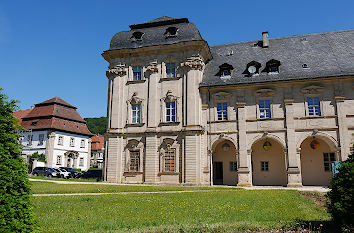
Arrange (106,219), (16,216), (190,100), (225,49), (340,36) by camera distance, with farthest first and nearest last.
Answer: (225,49) < (340,36) < (190,100) < (106,219) < (16,216)

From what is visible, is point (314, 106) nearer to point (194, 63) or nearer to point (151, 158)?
point (194, 63)

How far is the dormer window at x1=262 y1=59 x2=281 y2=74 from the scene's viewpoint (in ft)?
88.9

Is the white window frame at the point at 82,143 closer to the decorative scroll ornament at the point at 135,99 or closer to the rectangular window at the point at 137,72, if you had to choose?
the decorative scroll ornament at the point at 135,99

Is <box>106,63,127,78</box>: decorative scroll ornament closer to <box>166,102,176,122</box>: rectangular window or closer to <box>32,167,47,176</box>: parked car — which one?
<box>166,102,176,122</box>: rectangular window

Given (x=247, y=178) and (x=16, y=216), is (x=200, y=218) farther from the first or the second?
(x=247, y=178)

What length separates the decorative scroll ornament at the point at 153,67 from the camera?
93.9 ft

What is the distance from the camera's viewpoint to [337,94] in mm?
25062

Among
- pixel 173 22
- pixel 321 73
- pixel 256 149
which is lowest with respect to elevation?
pixel 256 149

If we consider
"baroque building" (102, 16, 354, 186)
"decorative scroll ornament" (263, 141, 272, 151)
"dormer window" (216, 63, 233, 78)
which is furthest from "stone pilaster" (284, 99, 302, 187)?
"dormer window" (216, 63, 233, 78)

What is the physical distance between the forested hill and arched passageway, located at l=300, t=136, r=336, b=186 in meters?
79.2

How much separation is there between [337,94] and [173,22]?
16548 millimetres

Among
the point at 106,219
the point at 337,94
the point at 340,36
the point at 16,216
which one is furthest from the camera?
the point at 340,36

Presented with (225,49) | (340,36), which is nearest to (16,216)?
(225,49)

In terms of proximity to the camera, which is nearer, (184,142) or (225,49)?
(184,142)
